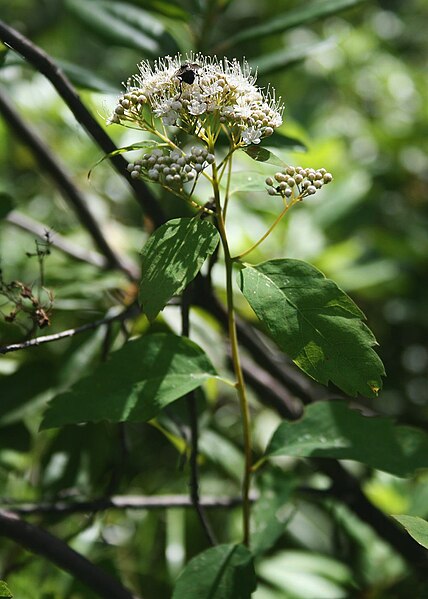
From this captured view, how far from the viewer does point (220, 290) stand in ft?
4.38

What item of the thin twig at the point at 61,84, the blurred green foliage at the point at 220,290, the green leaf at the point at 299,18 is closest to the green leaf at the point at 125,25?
the blurred green foliage at the point at 220,290

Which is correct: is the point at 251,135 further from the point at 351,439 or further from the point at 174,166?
the point at 351,439

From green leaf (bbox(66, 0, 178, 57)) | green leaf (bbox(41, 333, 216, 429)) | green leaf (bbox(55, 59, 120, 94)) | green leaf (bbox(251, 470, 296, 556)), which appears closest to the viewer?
green leaf (bbox(41, 333, 216, 429))

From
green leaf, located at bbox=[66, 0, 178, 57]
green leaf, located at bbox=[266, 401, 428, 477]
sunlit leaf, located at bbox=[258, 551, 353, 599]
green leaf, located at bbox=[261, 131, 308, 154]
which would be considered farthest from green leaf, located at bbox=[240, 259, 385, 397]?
green leaf, located at bbox=[66, 0, 178, 57]

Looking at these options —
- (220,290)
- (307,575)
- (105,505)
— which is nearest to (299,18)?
(220,290)

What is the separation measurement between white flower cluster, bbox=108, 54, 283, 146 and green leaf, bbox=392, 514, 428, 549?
0.37 metres

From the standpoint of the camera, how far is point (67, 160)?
1.84m

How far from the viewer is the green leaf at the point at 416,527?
0.62m

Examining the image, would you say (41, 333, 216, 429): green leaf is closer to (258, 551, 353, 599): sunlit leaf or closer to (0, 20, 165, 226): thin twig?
(0, 20, 165, 226): thin twig

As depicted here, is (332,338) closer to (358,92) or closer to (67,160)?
(67,160)

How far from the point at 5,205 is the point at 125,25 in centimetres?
49

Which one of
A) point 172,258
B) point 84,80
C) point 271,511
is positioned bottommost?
point 271,511

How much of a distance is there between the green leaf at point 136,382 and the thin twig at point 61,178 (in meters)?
0.49

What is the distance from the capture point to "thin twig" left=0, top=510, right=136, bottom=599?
834 millimetres
